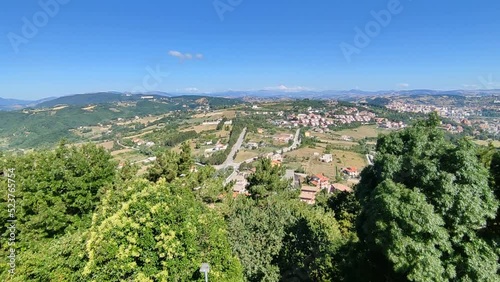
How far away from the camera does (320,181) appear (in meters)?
53.0

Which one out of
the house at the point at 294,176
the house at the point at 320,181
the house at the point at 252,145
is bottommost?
the house at the point at 294,176

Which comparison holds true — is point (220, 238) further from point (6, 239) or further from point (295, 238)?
point (6, 239)

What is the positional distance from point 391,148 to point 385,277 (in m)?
3.96

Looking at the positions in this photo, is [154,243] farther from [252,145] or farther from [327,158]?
[252,145]

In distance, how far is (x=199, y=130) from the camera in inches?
3930

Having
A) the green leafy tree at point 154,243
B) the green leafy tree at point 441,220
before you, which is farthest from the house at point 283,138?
the green leafy tree at point 154,243

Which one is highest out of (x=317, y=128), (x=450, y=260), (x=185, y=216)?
(x=185, y=216)

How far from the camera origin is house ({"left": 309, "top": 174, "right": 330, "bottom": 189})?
169ft

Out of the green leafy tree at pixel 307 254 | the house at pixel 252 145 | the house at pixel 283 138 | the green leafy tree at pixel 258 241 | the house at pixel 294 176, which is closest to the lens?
the green leafy tree at pixel 258 241

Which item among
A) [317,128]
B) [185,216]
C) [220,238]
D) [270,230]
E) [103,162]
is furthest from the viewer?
[317,128]

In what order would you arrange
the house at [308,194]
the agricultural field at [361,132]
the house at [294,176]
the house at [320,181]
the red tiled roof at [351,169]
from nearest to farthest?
1. the house at [308,194]
2. the house at [320,181]
3. the house at [294,176]
4. the red tiled roof at [351,169]
5. the agricultural field at [361,132]

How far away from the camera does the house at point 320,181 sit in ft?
169

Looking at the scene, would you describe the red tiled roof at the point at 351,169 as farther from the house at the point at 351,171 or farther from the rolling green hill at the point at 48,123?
the rolling green hill at the point at 48,123

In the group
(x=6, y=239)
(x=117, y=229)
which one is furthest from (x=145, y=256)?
(x=6, y=239)
